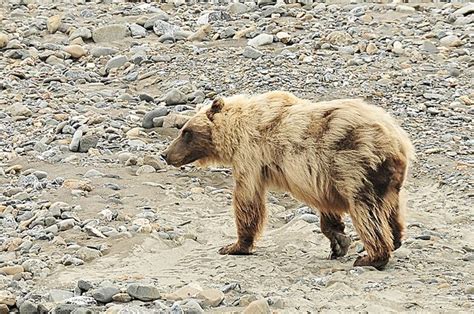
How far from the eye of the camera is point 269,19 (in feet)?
53.1

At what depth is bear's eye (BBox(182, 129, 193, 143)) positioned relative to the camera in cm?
855

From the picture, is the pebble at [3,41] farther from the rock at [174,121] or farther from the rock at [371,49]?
the rock at [371,49]

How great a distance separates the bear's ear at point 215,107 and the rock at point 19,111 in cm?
471

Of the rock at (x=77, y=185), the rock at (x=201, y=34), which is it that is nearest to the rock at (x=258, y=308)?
the rock at (x=77, y=185)

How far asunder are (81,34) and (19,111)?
A: 13.8ft

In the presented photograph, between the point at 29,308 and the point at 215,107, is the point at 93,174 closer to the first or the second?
the point at 215,107

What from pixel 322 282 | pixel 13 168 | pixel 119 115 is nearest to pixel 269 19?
pixel 119 115

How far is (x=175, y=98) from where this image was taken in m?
12.7

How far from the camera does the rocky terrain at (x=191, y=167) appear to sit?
6.71 m

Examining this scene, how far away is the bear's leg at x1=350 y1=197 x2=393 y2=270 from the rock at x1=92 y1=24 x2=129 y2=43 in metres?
9.91

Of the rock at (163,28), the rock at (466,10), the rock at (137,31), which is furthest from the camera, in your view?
the rock at (137,31)

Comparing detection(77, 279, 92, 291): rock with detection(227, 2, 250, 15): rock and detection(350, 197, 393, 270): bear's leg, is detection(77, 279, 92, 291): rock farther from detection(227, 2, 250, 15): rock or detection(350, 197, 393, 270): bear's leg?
detection(227, 2, 250, 15): rock

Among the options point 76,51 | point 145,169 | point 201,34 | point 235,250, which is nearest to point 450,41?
point 201,34

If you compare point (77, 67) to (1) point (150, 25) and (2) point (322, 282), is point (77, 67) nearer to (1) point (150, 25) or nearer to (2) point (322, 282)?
(1) point (150, 25)
